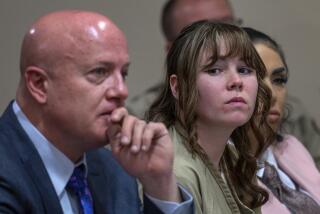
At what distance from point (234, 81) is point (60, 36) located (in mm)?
487

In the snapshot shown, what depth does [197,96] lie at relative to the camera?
57.7 inches

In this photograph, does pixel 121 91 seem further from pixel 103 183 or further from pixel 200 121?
pixel 200 121

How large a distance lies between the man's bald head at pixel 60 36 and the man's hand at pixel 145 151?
0.14 m

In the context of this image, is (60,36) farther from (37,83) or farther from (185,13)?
(185,13)

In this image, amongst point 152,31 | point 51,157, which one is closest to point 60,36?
point 51,157

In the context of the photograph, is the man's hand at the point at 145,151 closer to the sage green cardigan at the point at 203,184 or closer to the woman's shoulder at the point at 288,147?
the sage green cardigan at the point at 203,184

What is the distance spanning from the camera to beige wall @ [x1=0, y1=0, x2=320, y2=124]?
2283mm

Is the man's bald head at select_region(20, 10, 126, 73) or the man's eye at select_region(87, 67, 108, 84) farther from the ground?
the man's bald head at select_region(20, 10, 126, 73)

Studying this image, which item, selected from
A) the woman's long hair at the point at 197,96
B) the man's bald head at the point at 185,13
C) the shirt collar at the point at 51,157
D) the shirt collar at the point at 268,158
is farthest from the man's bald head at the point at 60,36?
the man's bald head at the point at 185,13

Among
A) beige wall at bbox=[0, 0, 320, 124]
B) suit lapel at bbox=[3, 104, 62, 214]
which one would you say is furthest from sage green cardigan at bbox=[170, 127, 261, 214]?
beige wall at bbox=[0, 0, 320, 124]

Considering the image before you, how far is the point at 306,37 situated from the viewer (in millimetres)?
2631

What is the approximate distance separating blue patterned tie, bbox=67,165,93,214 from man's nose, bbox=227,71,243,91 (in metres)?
0.43

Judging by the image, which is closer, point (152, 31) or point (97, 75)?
point (97, 75)

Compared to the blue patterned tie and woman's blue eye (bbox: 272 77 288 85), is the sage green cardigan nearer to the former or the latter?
the blue patterned tie
